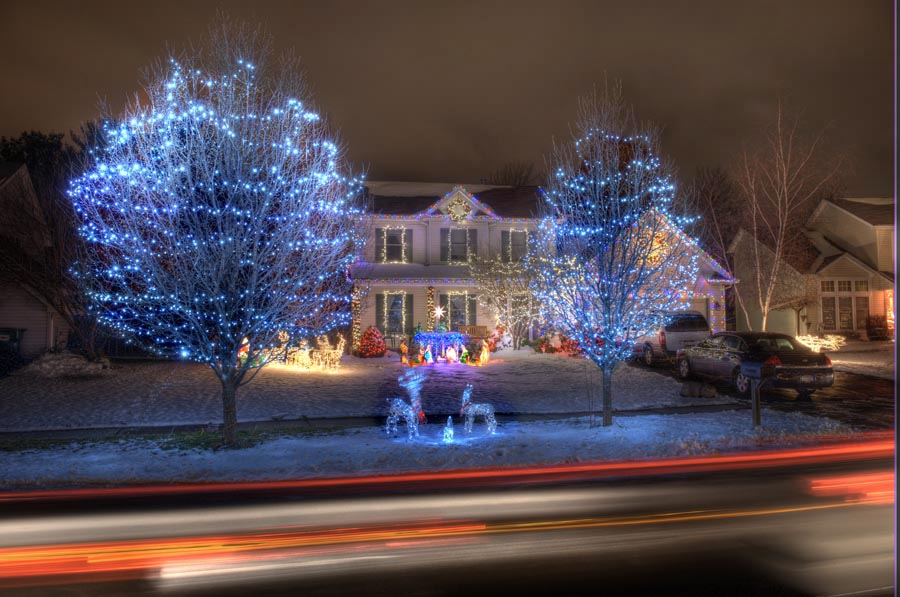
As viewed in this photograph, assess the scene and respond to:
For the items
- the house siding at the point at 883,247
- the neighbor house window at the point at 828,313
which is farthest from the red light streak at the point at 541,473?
the house siding at the point at 883,247

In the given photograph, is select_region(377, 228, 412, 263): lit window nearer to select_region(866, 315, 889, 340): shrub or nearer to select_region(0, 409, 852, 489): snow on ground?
select_region(0, 409, 852, 489): snow on ground

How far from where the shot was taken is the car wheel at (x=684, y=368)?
1972 centimetres

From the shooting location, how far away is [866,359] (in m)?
24.2

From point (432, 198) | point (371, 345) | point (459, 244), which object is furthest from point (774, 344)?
point (432, 198)

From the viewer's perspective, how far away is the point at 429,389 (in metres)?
17.4

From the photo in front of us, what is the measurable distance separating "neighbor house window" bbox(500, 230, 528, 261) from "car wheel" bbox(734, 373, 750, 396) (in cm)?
1295

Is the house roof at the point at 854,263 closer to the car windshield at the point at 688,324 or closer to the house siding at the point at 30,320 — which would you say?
the car windshield at the point at 688,324

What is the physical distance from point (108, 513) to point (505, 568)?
454cm

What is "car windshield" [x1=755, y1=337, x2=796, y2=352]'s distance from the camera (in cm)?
1684

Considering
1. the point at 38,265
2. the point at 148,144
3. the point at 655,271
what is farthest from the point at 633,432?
the point at 38,265

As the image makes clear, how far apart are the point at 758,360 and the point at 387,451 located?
10.3m

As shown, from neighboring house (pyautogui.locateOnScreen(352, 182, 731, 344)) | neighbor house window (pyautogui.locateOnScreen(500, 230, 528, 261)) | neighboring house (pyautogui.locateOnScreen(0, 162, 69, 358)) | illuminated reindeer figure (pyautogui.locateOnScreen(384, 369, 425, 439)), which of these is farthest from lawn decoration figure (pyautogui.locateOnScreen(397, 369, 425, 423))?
neighboring house (pyautogui.locateOnScreen(0, 162, 69, 358))

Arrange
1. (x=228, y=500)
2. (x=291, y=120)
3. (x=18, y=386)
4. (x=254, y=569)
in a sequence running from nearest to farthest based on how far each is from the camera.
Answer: (x=254, y=569) < (x=228, y=500) < (x=291, y=120) < (x=18, y=386)

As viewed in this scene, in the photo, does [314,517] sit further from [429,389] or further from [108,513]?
[429,389]
